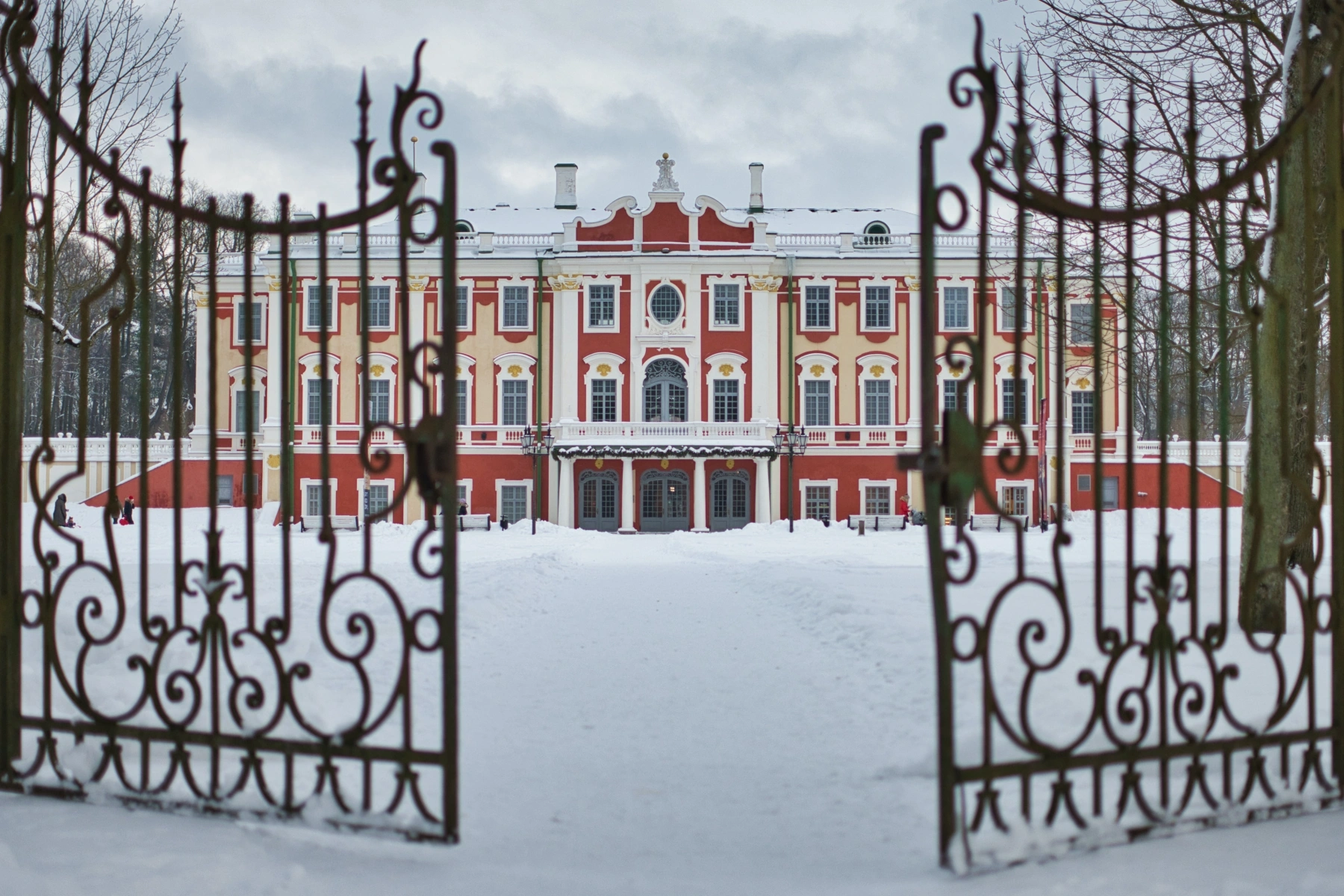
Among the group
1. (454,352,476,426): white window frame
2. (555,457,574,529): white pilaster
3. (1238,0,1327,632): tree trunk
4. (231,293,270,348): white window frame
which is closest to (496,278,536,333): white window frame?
(454,352,476,426): white window frame

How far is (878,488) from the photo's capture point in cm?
2706

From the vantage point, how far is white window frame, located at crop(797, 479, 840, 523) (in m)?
26.8

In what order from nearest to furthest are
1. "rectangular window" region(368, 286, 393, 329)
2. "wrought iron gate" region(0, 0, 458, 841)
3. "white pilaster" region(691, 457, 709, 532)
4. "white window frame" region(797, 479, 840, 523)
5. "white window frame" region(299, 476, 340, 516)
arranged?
"wrought iron gate" region(0, 0, 458, 841) → "white pilaster" region(691, 457, 709, 532) → "white window frame" region(797, 479, 840, 523) → "white window frame" region(299, 476, 340, 516) → "rectangular window" region(368, 286, 393, 329)

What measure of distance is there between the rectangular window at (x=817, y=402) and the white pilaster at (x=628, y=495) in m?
4.89

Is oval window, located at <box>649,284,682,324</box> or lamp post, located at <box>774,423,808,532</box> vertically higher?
oval window, located at <box>649,284,682,324</box>

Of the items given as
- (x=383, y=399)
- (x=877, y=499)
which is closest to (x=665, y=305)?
(x=877, y=499)

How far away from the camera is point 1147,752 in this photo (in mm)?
3061

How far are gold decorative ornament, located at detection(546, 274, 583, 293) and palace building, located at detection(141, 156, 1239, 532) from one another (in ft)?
0.14

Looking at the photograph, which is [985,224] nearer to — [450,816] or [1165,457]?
[1165,457]

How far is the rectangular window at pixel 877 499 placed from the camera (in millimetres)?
26938

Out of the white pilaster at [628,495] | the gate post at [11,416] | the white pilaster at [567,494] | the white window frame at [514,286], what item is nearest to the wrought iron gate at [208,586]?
the gate post at [11,416]

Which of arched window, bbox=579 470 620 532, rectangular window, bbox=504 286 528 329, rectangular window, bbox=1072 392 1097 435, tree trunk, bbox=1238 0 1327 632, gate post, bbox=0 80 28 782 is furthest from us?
rectangular window, bbox=504 286 528 329

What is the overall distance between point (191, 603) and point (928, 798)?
4.95 meters

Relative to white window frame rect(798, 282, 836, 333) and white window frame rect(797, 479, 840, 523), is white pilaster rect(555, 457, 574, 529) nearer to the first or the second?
white window frame rect(797, 479, 840, 523)
